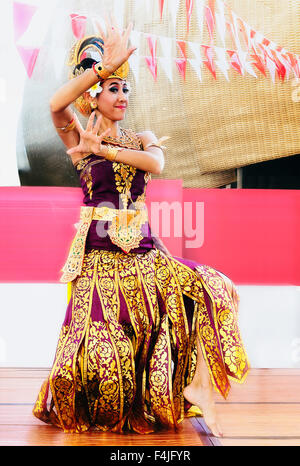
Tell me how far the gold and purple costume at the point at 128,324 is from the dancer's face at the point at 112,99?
0.39ft

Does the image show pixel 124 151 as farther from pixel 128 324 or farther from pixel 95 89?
pixel 128 324

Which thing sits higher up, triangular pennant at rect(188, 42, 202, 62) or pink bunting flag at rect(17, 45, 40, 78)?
triangular pennant at rect(188, 42, 202, 62)

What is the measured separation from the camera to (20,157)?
304 cm

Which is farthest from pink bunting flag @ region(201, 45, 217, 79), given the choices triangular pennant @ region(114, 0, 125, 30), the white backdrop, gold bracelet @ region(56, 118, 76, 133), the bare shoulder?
gold bracelet @ region(56, 118, 76, 133)

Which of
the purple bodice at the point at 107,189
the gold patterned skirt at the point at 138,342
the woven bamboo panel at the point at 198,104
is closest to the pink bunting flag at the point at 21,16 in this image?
the woven bamboo panel at the point at 198,104

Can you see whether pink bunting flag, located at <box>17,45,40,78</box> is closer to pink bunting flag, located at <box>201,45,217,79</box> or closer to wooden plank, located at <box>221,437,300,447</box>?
pink bunting flag, located at <box>201,45,217,79</box>

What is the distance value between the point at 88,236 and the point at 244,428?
3.21 feet

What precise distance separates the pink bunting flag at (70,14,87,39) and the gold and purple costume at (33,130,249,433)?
0.93m

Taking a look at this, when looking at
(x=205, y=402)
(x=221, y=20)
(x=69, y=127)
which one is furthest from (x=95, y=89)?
(x=205, y=402)

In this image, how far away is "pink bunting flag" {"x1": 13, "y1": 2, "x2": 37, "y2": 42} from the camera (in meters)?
2.84

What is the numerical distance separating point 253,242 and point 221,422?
1.24m

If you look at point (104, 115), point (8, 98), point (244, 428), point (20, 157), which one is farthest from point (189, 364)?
point (8, 98)

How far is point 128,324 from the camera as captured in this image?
85.5 inches

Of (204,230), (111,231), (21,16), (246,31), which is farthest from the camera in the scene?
(204,230)
